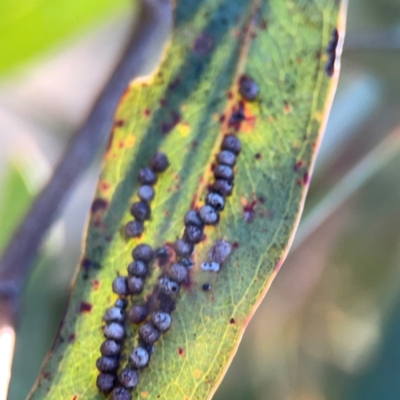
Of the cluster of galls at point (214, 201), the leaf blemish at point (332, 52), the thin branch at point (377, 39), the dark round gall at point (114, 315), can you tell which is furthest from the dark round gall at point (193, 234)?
the thin branch at point (377, 39)

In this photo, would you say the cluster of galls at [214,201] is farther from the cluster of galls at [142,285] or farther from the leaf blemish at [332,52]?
the leaf blemish at [332,52]

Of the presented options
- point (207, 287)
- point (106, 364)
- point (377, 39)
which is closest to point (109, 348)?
point (106, 364)

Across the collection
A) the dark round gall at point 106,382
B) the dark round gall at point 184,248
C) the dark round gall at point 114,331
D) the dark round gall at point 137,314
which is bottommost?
the dark round gall at point 106,382

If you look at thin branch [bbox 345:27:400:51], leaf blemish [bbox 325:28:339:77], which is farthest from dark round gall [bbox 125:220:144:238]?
thin branch [bbox 345:27:400:51]

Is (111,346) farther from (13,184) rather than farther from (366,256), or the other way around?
(366,256)

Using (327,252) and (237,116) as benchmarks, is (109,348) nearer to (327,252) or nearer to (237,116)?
(237,116)

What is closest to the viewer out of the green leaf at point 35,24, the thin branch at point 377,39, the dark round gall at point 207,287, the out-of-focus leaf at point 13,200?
the green leaf at point 35,24

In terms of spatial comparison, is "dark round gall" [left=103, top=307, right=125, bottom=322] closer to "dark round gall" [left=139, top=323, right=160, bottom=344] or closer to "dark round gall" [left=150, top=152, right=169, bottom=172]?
"dark round gall" [left=139, top=323, right=160, bottom=344]

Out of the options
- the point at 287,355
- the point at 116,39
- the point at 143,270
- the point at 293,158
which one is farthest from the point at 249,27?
the point at 287,355
